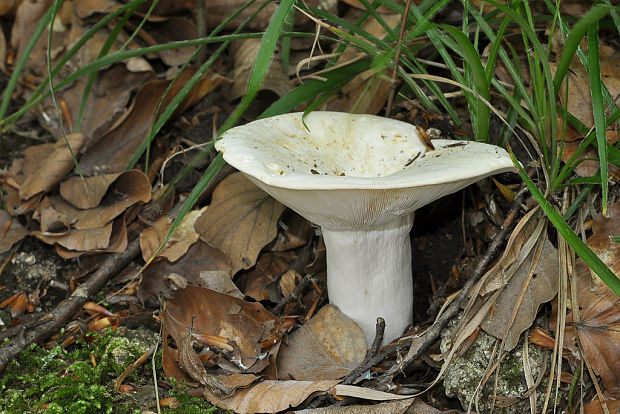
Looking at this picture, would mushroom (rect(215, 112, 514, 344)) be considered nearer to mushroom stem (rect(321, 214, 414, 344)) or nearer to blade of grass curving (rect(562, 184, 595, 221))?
mushroom stem (rect(321, 214, 414, 344))

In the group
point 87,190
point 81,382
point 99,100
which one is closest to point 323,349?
point 81,382

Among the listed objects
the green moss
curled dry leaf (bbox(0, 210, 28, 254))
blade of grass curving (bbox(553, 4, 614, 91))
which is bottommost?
the green moss

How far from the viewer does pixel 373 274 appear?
7.07 feet

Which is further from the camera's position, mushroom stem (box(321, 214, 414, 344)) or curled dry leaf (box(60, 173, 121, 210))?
curled dry leaf (box(60, 173, 121, 210))

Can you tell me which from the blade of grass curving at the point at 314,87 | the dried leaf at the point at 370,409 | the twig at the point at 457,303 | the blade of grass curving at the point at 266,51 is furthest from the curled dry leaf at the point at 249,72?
the dried leaf at the point at 370,409

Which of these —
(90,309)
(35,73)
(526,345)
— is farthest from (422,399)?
(35,73)

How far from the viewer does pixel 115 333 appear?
2.25 m

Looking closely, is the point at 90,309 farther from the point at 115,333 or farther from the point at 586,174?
the point at 586,174

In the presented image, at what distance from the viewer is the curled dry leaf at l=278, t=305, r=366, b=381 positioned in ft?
6.91

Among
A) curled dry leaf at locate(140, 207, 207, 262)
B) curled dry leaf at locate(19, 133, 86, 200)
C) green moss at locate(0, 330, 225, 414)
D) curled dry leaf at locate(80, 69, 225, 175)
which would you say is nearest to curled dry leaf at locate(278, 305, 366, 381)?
green moss at locate(0, 330, 225, 414)

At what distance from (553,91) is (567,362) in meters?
0.86

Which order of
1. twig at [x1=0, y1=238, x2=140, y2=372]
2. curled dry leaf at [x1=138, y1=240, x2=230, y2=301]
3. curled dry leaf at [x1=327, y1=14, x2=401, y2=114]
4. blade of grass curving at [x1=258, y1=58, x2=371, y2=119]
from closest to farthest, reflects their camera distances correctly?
twig at [x1=0, y1=238, x2=140, y2=372]
blade of grass curving at [x1=258, y1=58, x2=371, y2=119]
curled dry leaf at [x1=138, y1=240, x2=230, y2=301]
curled dry leaf at [x1=327, y1=14, x2=401, y2=114]

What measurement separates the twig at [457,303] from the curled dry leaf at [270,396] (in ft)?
0.79

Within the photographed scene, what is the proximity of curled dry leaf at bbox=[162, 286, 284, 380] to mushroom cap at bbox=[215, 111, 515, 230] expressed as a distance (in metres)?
0.43
